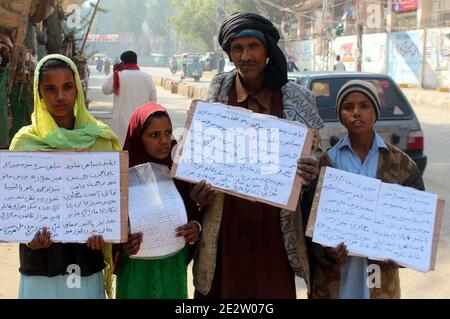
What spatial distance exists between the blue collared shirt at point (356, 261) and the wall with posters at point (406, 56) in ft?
74.3

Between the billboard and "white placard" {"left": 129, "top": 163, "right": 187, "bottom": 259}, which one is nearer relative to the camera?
"white placard" {"left": 129, "top": 163, "right": 187, "bottom": 259}

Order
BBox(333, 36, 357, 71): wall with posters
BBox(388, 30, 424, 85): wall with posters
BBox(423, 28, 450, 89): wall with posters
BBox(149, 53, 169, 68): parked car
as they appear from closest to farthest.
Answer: BBox(423, 28, 450, 89): wall with posters, BBox(388, 30, 424, 85): wall with posters, BBox(333, 36, 357, 71): wall with posters, BBox(149, 53, 169, 68): parked car

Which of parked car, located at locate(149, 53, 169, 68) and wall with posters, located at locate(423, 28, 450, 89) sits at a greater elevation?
parked car, located at locate(149, 53, 169, 68)

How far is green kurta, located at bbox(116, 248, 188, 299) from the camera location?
2574mm

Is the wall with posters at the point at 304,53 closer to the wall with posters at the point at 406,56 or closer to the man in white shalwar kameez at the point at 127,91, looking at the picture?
the wall with posters at the point at 406,56

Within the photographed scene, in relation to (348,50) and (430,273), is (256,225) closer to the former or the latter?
(430,273)

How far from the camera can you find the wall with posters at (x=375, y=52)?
2695 centimetres

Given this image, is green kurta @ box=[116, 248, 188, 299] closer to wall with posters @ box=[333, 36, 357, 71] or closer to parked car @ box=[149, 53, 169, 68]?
wall with posters @ box=[333, 36, 357, 71]

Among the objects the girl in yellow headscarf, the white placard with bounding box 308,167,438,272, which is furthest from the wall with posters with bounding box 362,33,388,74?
the girl in yellow headscarf

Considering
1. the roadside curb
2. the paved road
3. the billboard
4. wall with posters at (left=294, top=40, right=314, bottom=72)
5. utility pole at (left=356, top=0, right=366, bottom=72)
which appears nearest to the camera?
the paved road

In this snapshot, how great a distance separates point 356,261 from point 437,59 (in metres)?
21.9

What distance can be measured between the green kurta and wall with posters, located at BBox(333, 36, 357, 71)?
91.3 ft

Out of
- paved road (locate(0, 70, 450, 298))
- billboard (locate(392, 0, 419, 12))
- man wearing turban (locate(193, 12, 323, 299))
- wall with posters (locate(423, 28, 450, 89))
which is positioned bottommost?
paved road (locate(0, 70, 450, 298))

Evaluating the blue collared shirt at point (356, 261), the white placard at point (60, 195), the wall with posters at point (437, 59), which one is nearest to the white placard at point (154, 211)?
the white placard at point (60, 195)
